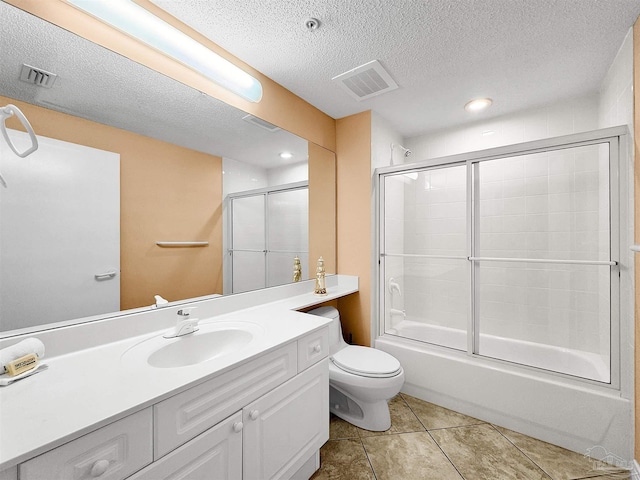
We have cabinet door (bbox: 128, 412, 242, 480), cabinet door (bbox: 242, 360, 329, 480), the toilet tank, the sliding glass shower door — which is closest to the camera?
cabinet door (bbox: 128, 412, 242, 480)

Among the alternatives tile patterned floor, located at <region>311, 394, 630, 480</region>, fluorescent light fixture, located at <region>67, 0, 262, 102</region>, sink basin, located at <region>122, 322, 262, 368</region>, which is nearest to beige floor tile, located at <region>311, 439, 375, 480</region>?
tile patterned floor, located at <region>311, 394, 630, 480</region>

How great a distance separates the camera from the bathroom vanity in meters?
0.64

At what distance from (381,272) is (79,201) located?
6.76 ft

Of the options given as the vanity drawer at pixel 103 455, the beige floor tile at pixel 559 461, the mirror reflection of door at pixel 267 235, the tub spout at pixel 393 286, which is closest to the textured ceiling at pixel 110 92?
the mirror reflection of door at pixel 267 235

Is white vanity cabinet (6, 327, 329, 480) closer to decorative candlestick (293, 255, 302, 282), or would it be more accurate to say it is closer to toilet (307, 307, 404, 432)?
toilet (307, 307, 404, 432)

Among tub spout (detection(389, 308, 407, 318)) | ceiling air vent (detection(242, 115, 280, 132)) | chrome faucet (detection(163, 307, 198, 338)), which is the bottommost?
Result: tub spout (detection(389, 308, 407, 318))

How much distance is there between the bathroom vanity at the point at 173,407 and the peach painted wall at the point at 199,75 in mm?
1198

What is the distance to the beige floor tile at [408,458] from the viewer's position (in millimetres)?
1423

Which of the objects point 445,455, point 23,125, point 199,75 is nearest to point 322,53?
point 199,75

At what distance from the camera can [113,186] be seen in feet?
3.91

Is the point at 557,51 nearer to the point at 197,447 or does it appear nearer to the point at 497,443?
the point at 497,443

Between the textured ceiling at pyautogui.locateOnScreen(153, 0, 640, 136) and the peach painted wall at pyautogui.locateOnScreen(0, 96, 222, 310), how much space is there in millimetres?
706

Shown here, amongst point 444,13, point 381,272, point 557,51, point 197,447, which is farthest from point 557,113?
point 197,447

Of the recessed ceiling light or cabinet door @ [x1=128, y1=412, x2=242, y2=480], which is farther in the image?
the recessed ceiling light
